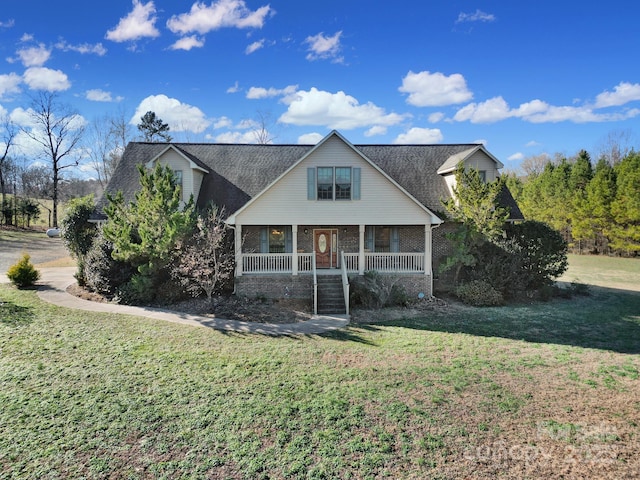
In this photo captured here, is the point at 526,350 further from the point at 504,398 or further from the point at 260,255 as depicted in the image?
the point at 260,255

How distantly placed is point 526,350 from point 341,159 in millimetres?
10410

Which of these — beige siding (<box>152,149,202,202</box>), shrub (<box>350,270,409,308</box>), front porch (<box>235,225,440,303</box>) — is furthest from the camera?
beige siding (<box>152,149,202,202</box>)

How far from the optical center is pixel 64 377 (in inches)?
346

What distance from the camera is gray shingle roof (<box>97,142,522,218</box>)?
20.0 m

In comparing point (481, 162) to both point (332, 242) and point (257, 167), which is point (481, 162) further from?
point (257, 167)

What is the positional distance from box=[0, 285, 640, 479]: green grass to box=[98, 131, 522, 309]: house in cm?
503

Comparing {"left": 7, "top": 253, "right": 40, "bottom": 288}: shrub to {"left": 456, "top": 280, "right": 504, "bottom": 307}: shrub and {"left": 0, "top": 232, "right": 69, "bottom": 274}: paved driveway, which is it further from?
{"left": 456, "top": 280, "right": 504, "bottom": 307}: shrub

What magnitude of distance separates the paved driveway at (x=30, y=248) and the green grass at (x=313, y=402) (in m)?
18.9

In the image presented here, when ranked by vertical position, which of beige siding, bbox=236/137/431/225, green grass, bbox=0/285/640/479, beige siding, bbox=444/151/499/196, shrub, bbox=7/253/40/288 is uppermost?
beige siding, bbox=444/151/499/196

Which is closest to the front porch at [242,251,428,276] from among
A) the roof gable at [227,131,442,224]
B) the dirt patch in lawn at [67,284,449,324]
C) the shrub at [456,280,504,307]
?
the dirt patch in lawn at [67,284,449,324]

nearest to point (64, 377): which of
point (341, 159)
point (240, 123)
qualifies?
point (341, 159)

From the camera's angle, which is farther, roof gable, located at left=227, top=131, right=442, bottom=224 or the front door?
the front door

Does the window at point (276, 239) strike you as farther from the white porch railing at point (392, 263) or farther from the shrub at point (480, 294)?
the shrub at point (480, 294)

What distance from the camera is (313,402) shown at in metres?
7.70
